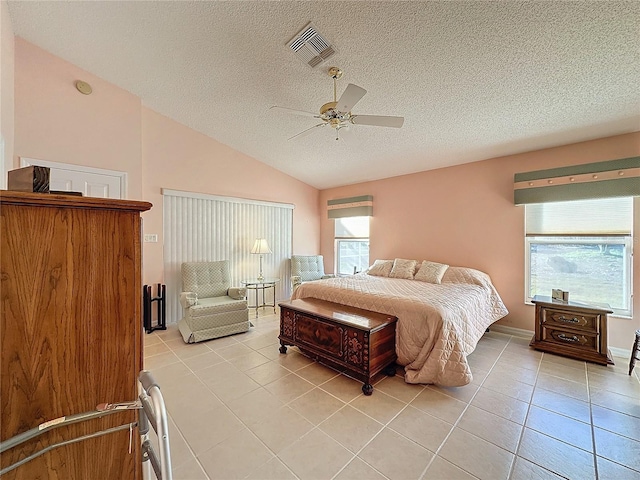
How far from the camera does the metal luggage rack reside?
691 millimetres

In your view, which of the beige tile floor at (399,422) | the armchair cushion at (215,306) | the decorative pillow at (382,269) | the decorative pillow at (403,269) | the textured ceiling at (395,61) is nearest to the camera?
the beige tile floor at (399,422)

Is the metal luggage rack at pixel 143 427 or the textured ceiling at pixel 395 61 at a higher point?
the textured ceiling at pixel 395 61

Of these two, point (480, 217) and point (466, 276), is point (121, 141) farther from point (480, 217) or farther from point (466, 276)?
point (480, 217)

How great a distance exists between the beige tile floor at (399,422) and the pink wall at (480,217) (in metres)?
1.06

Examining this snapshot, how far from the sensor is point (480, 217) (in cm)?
401

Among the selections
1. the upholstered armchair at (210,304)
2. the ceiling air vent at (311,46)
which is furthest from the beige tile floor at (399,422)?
the ceiling air vent at (311,46)

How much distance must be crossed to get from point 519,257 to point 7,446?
4.63 metres

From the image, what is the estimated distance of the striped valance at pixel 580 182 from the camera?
9.62 ft

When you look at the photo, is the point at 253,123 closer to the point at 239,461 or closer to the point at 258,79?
the point at 258,79

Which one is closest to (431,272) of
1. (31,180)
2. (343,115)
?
(343,115)

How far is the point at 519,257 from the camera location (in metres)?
3.67

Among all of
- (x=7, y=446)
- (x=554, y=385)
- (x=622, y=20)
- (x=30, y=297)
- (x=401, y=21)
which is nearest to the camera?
(x=7, y=446)

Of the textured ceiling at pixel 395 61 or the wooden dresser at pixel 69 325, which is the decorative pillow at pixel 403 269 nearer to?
the textured ceiling at pixel 395 61

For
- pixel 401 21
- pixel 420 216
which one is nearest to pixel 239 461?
pixel 401 21
